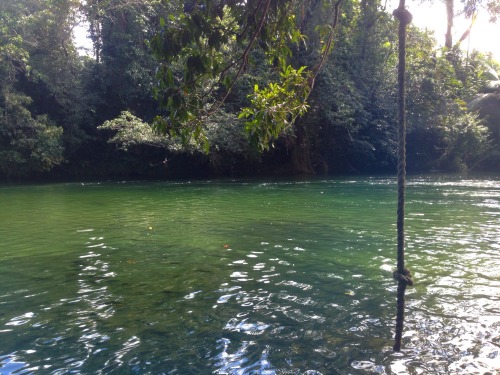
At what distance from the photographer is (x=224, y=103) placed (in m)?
23.8

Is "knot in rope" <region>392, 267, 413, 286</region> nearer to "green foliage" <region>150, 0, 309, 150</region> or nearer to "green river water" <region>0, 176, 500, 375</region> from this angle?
"green river water" <region>0, 176, 500, 375</region>

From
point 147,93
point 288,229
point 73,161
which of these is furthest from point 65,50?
point 288,229

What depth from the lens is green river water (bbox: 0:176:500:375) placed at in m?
4.38

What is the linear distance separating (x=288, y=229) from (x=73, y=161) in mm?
22520

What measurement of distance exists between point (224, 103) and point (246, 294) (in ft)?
60.5

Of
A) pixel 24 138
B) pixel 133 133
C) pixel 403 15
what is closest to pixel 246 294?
pixel 403 15

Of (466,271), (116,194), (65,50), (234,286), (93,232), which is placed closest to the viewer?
(234,286)

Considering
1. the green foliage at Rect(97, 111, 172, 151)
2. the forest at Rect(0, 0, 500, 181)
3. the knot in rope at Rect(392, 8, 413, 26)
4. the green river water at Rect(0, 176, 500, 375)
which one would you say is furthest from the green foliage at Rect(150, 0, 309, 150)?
the green foliage at Rect(97, 111, 172, 151)

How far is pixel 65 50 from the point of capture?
2650 cm

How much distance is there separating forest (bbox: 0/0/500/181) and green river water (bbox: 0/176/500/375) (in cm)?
1121

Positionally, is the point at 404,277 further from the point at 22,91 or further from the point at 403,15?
the point at 22,91

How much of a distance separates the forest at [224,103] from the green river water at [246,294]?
11215 mm

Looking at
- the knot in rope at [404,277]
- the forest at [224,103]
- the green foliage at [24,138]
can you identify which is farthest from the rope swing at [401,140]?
the green foliage at [24,138]

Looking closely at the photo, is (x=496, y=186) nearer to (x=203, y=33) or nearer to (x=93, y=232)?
(x=93, y=232)
